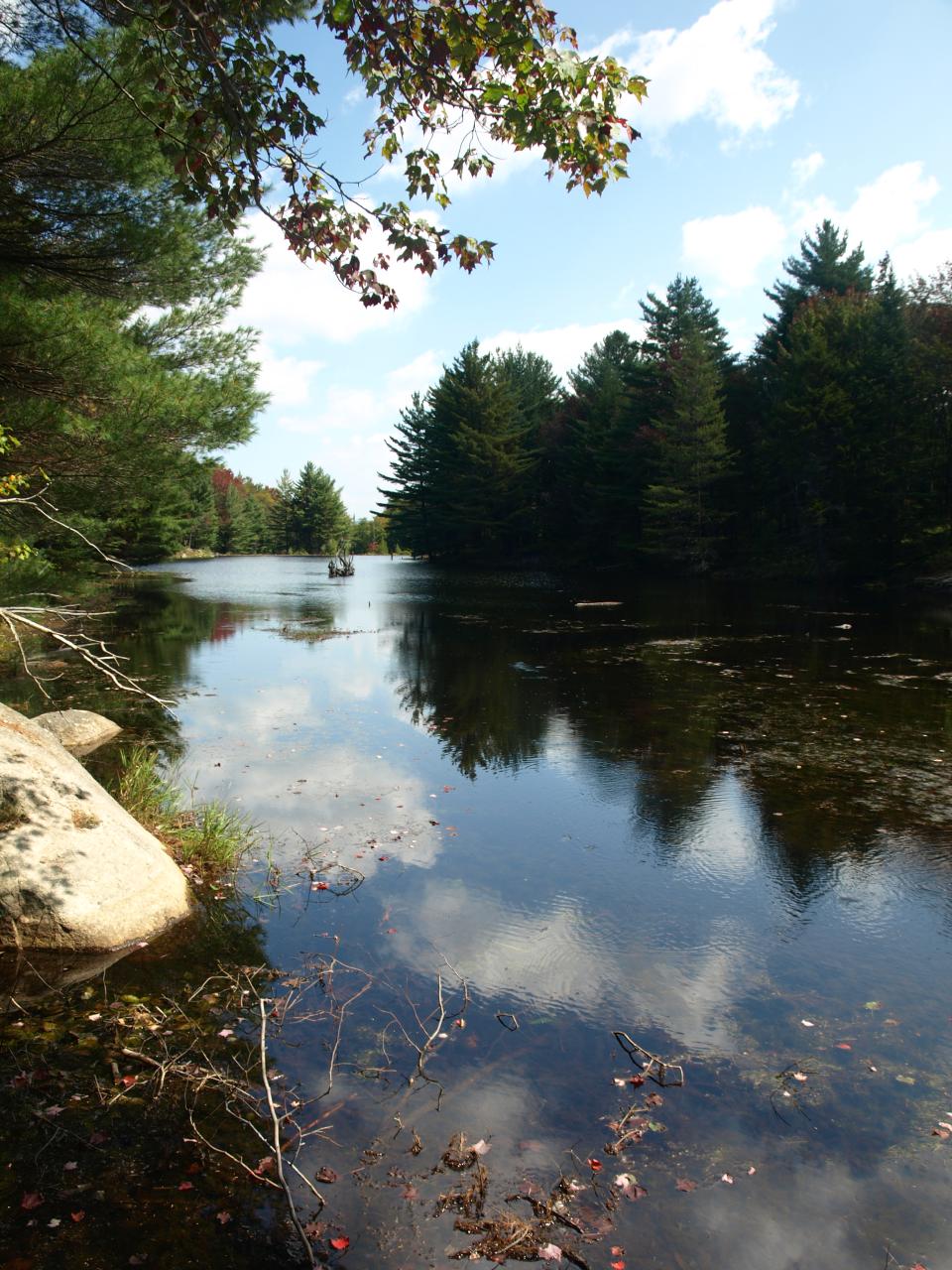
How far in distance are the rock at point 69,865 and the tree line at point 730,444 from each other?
33.9 metres

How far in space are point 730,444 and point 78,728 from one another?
41.5m

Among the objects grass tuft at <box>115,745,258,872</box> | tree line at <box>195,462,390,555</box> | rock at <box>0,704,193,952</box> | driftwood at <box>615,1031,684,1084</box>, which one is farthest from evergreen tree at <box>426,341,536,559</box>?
driftwood at <box>615,1031,684,1084</box>

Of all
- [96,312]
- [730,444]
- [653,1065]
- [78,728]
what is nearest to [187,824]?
[78,728]

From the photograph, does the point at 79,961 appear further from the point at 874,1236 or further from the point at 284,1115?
the point at 874,1236

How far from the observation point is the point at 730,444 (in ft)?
147

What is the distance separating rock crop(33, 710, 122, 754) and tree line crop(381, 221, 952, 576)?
31921 mm

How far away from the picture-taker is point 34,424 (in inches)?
392

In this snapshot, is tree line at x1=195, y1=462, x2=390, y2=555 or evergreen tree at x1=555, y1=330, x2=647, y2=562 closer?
evergreen tree at x1=555, y1=330, x2=647, y2=562

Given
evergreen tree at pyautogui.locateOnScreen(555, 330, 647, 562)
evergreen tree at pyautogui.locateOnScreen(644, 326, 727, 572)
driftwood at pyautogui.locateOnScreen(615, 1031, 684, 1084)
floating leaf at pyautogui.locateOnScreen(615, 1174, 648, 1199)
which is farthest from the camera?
evergreen tree at pyautogui.locateOnScreen(555, 330, 647, 562)

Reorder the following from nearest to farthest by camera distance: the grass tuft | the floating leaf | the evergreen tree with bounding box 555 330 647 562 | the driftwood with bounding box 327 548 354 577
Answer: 1. the floating leaf
2. the grass tuft
3. the evergreen tree with bounding box 555 330 647 562
4. the driftwood with bounding box 327 548 354 577

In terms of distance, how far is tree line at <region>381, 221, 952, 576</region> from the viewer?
33.4 meters

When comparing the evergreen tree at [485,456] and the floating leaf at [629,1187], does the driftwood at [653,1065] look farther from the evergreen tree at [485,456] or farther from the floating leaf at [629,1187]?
the evergreen tree at [485,456]

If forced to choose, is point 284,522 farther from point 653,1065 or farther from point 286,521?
point 653,1065

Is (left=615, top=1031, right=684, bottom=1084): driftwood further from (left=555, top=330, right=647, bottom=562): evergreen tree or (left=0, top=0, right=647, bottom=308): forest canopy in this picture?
(left=555, top=330, right=647, bottom=562): evergreen tree
